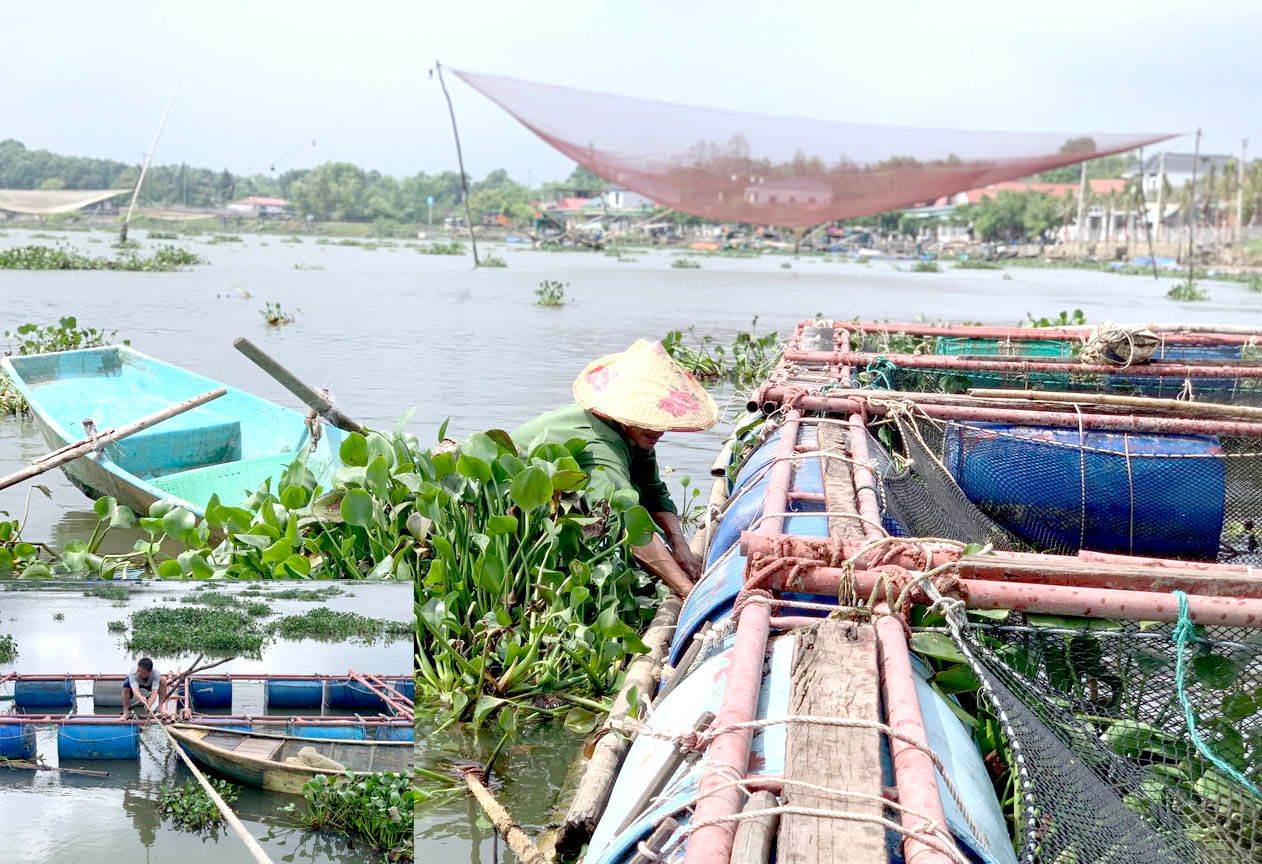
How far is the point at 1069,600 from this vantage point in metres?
1.96

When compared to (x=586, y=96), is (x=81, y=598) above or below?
below

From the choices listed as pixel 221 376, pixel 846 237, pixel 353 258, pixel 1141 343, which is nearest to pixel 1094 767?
pixel 1141 343

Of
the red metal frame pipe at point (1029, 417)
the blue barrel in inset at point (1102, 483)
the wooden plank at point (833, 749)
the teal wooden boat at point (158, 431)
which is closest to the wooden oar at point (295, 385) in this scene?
the teal wooden boat at point (158, 431)

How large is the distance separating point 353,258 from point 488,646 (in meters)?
33.5

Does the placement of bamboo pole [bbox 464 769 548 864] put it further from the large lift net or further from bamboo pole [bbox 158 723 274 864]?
the large lift net

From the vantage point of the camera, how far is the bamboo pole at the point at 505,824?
2484 millimetres

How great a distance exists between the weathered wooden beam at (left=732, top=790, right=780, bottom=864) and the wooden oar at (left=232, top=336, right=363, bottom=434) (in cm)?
277

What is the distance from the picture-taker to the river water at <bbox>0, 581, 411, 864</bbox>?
114 cm

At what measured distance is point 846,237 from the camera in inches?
2347

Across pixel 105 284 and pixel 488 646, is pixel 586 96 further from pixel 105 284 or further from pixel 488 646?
pixel 105 284

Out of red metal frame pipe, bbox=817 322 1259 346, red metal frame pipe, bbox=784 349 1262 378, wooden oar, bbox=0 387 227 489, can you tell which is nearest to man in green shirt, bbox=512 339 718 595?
wooden oar, bbox=0 387 227 489

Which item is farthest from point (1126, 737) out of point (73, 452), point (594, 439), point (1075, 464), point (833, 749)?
point (73, 452)

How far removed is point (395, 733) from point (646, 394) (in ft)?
6.92

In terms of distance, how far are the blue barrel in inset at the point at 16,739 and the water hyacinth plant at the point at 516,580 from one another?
6.36 feet
